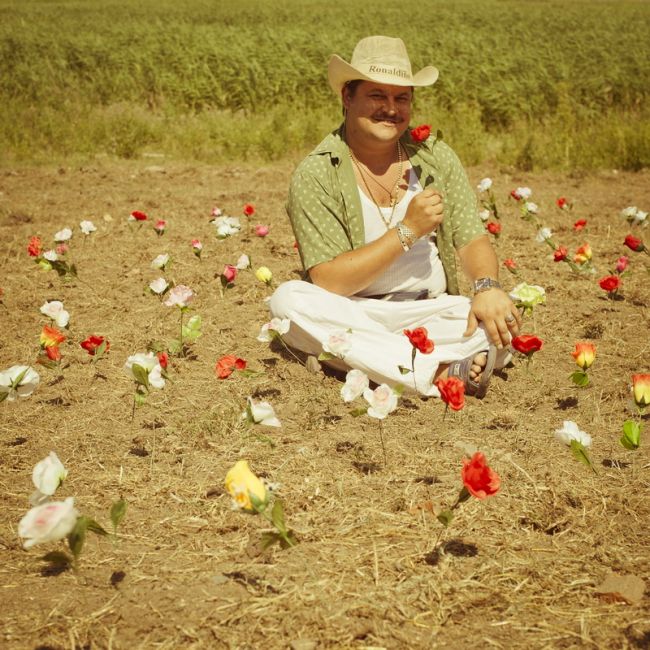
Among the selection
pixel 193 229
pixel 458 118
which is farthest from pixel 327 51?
pixel 193 229

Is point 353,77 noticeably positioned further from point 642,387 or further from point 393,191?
point 642,387

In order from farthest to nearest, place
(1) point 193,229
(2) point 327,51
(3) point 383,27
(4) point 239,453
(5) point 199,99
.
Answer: (3) point 383,27 → (2) point 327,51 → (5) point 199,99 → (1) point 193,229 → (4) point 239,453

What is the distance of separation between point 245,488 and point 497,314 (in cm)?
143

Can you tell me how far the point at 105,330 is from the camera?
3.53 m

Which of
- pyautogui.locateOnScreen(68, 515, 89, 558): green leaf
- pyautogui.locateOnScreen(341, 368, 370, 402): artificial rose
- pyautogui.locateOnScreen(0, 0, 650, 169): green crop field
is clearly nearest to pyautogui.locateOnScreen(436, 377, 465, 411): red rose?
pyautogui.locateOnScreen(341, 368, 370, 402): artificial rose

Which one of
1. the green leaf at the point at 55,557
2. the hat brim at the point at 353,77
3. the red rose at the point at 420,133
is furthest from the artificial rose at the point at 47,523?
the red rose at the point at 420,133

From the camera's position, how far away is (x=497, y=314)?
8.80 feet

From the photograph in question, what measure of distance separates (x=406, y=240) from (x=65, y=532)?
5.31 ft

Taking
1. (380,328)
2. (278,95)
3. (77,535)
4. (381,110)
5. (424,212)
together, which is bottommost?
(278,95)

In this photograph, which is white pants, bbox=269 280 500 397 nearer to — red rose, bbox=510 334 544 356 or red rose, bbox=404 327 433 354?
red rose, bbox=510 334 544 356

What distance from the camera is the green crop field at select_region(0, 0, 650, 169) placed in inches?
295

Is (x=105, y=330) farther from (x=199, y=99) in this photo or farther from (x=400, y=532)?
(x=199, y=99)

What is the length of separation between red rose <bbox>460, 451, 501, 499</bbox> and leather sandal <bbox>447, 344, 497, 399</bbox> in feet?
3.44


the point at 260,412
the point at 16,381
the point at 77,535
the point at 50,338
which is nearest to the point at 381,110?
the point at 260,412
